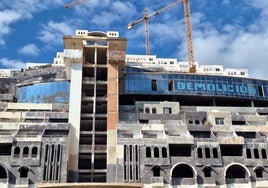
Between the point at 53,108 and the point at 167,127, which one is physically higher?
the point at 53,108

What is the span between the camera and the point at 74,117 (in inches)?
2736

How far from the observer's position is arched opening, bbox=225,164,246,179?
2549 inches

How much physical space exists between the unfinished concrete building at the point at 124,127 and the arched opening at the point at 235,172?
178mm

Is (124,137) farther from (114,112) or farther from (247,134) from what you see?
(247,134)

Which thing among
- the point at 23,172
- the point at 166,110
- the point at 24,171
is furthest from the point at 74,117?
the point at 166,110

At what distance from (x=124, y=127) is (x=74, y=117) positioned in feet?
32.3

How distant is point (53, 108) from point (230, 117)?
36.7 m

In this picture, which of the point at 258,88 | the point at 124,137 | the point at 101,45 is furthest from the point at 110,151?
the point at 258,88

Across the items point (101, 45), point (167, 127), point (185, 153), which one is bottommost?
point (185, 153)

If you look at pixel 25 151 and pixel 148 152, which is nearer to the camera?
pixel 25 151

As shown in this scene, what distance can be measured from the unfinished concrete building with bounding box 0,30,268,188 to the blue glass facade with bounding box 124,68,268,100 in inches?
9.3

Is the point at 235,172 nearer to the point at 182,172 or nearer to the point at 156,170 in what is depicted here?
the point at 182,172

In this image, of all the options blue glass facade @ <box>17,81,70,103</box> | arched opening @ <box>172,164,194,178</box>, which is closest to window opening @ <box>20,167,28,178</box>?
arched opening @ <box>172,164,194,178</box>

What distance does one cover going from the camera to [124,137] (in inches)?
2559
